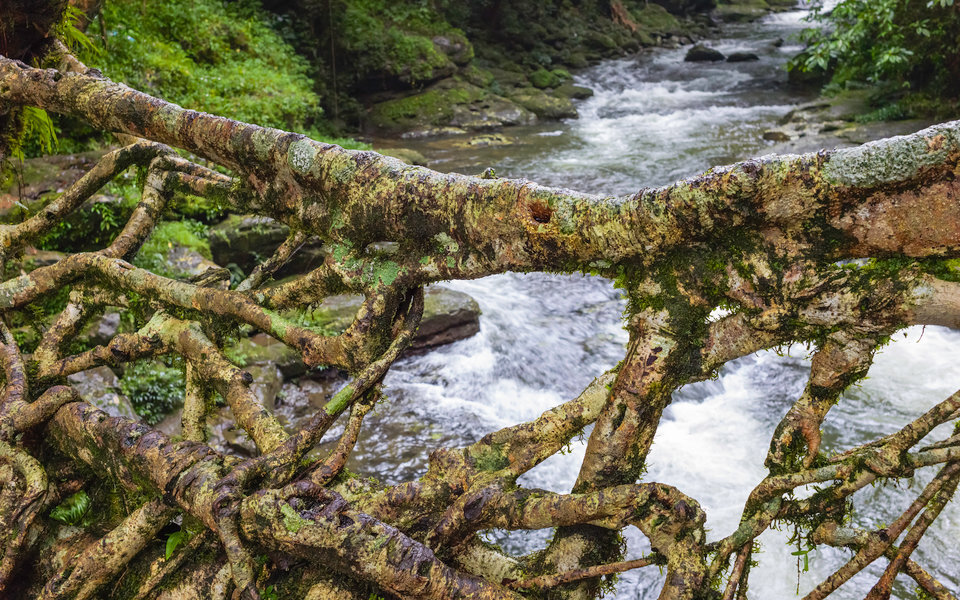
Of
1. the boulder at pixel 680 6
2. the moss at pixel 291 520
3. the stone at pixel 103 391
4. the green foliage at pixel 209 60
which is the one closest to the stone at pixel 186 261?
the stone at pixel 103 391

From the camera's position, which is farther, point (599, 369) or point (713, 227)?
point (599, 369)

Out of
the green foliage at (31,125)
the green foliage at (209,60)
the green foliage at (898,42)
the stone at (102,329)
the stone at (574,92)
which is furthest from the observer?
the stone at (574,92)

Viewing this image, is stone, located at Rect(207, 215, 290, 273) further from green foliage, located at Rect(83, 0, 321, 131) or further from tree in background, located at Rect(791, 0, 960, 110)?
tree in background, located at Rect(791, 0, 960, 110)

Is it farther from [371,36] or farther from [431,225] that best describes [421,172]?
[371,36]

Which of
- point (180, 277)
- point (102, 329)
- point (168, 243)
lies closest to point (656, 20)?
point (168, 243)

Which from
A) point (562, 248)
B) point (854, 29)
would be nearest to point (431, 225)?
A: point (562, 248)

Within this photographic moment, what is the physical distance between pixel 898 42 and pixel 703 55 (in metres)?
10.3

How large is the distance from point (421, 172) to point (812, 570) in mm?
3938

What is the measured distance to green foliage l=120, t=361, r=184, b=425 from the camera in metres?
5.60

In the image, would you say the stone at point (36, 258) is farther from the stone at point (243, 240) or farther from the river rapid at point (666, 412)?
the river rapid at point (666, 412)

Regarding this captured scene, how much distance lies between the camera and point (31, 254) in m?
5.47

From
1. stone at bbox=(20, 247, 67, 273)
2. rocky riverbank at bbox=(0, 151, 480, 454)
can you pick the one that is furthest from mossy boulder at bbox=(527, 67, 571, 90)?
stone at bbox=(20, 247, 67, 273)

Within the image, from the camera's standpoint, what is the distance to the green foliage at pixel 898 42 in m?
10.1

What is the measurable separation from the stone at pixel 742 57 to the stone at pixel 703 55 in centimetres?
49
